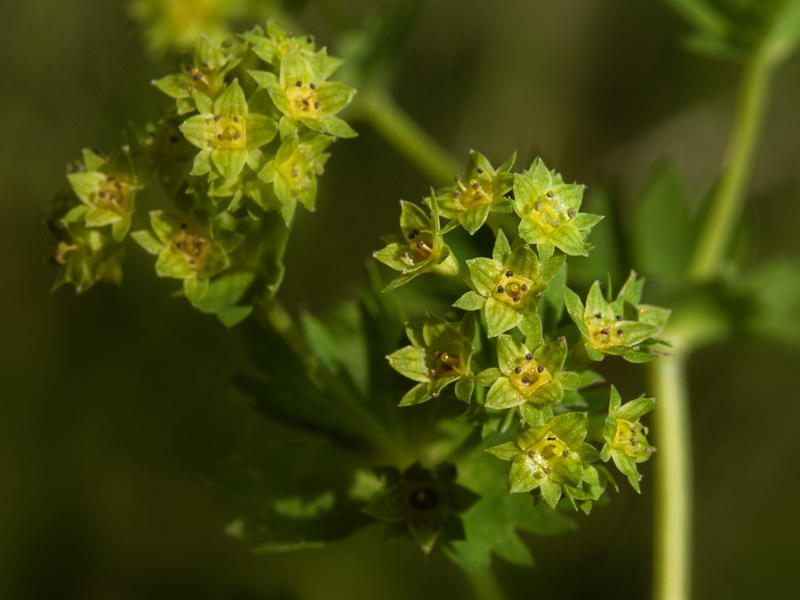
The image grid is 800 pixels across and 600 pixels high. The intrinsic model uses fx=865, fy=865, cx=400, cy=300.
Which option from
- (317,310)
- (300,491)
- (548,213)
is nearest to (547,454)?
(548,213)

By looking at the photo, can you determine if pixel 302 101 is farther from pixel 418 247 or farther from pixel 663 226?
pixel 663 226

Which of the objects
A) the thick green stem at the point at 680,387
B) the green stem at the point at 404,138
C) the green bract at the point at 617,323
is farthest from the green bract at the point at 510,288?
the green stem at the point at 404,138

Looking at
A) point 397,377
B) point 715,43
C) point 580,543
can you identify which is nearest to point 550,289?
point 397,377

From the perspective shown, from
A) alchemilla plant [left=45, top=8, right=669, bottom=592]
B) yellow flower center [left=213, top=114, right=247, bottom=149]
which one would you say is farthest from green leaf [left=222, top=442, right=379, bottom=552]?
yellow flower center [left=213, top=114, right=247, bottom=149]

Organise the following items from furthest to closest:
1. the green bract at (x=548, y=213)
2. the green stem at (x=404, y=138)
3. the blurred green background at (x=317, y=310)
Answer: the blurred green background at (x=317, y=310)
the green stem at (x=404, y=138)
the green bract at (x=548, y=213)

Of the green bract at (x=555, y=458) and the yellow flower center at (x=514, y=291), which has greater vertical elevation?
the yellow flower center at (x=514, y=291)

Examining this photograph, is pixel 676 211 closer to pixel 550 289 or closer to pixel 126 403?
pixel 550 289

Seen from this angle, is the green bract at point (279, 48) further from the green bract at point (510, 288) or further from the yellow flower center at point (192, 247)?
the green bract at point (510, 288)

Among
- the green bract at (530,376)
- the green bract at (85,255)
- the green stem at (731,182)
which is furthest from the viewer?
the green stem at (731,182)
